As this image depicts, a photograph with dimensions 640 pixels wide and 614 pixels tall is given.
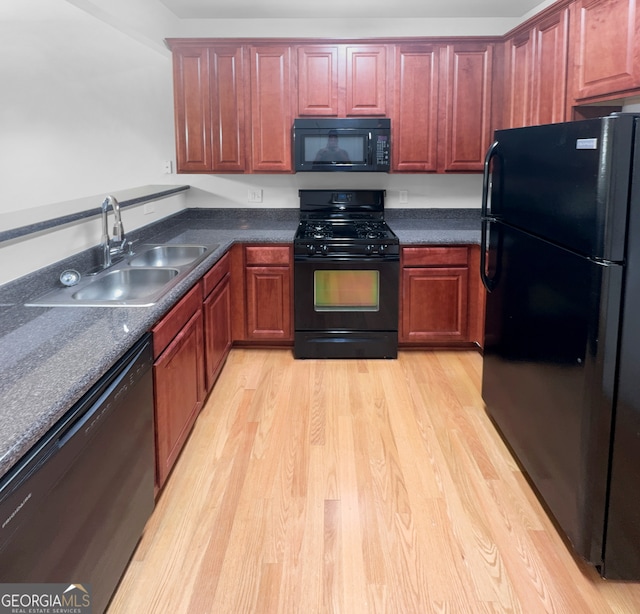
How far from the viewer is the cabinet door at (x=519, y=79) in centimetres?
376

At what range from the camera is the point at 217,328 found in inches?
145

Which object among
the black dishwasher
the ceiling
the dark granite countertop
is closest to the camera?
the black dishwasher

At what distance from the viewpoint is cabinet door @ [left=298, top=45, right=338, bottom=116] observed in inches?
165

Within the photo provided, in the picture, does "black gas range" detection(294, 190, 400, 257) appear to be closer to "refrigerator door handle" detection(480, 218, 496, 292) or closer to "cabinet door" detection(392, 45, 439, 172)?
"cabinet door" detection(392, 45, 439, 172)

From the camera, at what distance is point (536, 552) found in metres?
2.18

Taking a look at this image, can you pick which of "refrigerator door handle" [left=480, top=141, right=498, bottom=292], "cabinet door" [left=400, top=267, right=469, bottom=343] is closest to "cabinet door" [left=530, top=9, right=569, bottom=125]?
"refrigerator door handle" [left=480, top=141, right=498, bottom=292]

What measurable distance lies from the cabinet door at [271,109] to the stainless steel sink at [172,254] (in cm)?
98

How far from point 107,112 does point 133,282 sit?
214 cm

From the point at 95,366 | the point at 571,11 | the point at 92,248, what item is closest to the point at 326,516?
the point at 95,366

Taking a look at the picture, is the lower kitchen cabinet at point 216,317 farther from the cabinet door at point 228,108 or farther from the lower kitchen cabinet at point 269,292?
the cabinet door at point 228,108

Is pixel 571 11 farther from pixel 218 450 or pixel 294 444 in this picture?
pixel 218 450

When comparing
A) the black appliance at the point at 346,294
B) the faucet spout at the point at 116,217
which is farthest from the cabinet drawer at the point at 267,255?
the faucet spout at the point at 116,217

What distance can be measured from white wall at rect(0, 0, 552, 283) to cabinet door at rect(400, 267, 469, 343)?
827 millimetres

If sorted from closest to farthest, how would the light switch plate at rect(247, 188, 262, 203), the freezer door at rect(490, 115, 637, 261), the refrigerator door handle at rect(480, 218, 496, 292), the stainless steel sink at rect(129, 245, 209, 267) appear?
the freezer door at rect(490, 115, 637, 261)
the refrigerator door handle at rect(480, 218, 496, 292)
the stainless steel sink at rect(129, 245, 209, 267)
the light switch plate at rect(247, 188, 262, 203)
